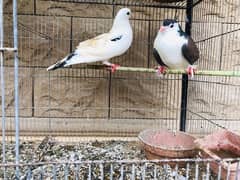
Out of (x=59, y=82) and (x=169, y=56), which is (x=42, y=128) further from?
(x=169, y=56)

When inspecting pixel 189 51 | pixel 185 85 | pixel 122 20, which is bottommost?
pixel 185 85

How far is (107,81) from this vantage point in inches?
64.6

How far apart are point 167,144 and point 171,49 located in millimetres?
414

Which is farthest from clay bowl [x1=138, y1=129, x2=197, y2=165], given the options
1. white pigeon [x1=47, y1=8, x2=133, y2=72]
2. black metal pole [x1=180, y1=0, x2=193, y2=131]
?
white pigeon [x1=47, y1=8, x2=133, y2=72]

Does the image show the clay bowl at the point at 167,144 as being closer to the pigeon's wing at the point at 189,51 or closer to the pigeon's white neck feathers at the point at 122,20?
the pigeon's wing at the point at 189,51

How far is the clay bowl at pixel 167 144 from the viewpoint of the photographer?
3.81 ft

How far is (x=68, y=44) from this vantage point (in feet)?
5.22

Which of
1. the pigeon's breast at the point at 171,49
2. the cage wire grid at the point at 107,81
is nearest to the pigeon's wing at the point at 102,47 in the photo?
the pigeon's breast at the point at 171,49

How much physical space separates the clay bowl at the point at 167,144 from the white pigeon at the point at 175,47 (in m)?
0.28

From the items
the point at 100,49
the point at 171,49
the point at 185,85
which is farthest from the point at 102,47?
the point at 185,85

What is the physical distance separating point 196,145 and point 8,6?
1.13 meters

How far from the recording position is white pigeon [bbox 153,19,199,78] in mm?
1235

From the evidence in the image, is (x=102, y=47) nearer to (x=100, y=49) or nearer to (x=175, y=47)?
(x=100, y=49)

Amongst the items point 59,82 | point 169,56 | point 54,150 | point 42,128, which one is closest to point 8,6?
point 59,82
